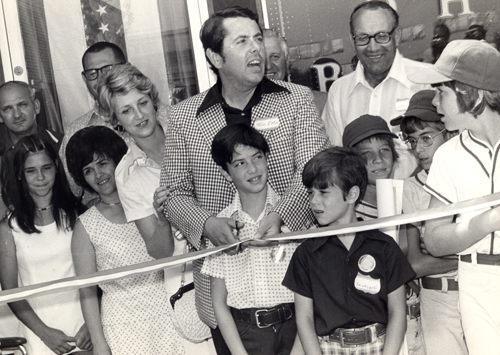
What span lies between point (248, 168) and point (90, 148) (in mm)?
843

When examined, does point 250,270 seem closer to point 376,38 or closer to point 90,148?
point 90,148

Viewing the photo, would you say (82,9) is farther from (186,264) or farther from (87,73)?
(186,264)

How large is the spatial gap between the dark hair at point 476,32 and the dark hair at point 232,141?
1.14 metres

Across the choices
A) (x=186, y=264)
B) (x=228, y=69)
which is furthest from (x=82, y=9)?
(x=186, y=264)

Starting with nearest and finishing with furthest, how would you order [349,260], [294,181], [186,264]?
[349,260] → [294,181] → [186,264]

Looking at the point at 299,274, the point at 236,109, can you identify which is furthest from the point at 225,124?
the point at 299,274

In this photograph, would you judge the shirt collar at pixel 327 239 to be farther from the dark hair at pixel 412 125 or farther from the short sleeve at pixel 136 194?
the short sleeve at pixel 136 194

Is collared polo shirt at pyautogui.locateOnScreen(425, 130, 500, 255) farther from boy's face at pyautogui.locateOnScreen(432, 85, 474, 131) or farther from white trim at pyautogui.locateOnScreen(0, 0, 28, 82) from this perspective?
white trim at pyautogui.locateOnScreen(0, 0, 28, 82)

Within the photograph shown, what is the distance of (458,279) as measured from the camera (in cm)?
273

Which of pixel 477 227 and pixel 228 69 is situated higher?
pixel 228 69

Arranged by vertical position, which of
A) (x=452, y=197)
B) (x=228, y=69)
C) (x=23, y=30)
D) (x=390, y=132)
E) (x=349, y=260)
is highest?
(x=23, y=30)

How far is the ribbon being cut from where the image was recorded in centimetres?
259

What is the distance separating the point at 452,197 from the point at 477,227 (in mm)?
173

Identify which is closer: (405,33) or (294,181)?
(294,181)
